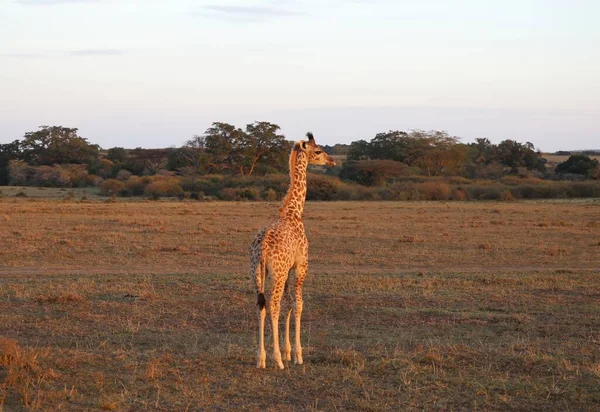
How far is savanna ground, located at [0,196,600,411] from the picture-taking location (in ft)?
22.4

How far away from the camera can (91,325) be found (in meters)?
10.1

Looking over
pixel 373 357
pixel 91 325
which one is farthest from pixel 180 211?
pixel 373 357

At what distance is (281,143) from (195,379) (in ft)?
185

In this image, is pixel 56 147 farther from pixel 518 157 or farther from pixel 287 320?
pixel 287 320

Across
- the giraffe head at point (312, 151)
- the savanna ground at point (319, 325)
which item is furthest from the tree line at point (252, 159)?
the giraffe head at point (312, 151)

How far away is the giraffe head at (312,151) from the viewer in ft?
28.4

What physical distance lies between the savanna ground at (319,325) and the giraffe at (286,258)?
0.41 meters

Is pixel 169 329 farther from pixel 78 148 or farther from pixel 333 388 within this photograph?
pixel 78 148

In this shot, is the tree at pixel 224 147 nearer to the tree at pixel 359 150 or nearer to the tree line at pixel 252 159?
the tree line at pixel 252 159

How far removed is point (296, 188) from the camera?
851 cm

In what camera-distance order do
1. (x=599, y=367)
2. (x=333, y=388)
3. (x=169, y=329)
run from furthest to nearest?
(x=169, y=329)
(x=599, y=367)
(x=333, y=388)

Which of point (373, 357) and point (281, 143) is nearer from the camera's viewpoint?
point (373, 357)

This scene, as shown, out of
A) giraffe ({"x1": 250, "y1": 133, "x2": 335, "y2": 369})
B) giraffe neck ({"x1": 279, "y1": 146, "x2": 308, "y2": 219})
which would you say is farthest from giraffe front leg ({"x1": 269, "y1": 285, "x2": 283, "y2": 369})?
giraffe neck ({"x1": 279, "y1": 146, "x2": 308, "y2": 219})

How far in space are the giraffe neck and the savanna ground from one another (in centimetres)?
146
